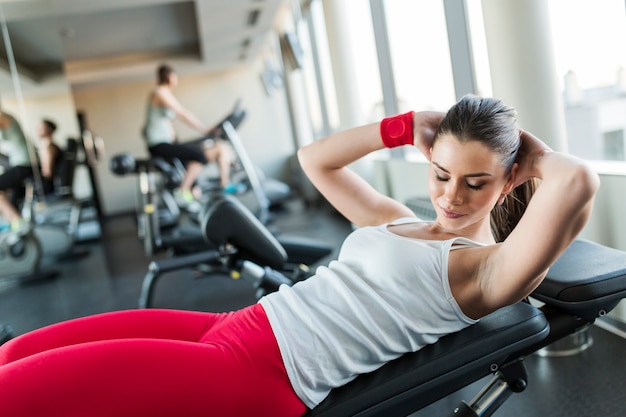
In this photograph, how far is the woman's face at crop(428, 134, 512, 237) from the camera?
1014mm

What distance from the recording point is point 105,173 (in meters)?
9.57

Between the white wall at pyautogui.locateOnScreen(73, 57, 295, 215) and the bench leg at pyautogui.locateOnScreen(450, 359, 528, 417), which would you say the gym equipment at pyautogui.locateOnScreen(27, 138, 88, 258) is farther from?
the bench leg at pyautogui.locateOnScreen(450, 359, 528, 417)

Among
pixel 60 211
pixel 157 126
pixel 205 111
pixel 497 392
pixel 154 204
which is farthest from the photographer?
pixel 205 111

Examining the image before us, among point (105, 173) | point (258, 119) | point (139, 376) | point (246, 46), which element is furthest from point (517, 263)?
point (105, 173)

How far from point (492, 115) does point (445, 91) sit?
2.56m

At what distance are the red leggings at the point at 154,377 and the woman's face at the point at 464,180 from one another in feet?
1.36

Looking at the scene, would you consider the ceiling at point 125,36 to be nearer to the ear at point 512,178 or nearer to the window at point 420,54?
the window at point 420,54

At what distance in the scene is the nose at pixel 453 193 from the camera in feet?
3.38

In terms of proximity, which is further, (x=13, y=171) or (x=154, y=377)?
(x=13, y=171)

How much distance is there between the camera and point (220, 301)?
308 centimetres

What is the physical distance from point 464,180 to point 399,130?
0.22 metres

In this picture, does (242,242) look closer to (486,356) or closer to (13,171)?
(486,356)

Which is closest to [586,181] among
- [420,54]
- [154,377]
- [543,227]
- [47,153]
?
[543,227]

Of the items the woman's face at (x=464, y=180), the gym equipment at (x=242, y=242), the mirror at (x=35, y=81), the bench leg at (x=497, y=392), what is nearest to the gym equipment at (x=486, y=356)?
the bench leg at (x=497, y=392)
